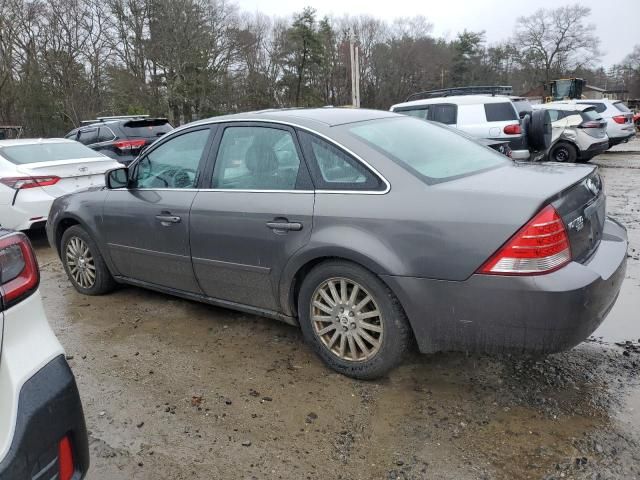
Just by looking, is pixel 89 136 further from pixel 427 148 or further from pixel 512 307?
pixel 512 307

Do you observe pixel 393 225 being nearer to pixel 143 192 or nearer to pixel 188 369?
pixel 188 369

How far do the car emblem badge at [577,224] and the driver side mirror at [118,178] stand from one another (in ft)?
10.6

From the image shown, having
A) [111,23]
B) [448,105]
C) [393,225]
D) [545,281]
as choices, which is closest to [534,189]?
[545,281]

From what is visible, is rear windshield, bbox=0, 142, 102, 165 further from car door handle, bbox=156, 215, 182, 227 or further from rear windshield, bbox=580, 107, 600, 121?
rear windshield, bbox=580, 107, 600, 121

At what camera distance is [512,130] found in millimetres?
9836

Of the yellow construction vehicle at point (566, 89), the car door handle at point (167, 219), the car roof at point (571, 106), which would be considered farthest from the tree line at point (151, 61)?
the car door handle at point (167, 219)

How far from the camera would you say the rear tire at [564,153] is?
41.0 ft

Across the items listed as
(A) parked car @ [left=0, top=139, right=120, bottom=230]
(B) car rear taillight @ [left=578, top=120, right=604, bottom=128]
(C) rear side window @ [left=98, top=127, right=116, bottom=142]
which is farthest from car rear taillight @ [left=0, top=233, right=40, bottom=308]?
(B) car rear taillight @ [left=578, top=120, right=604, bottom=128]

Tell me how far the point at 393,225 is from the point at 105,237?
268 centimetres

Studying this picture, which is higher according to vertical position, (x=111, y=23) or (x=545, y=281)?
(x=111, y=23)

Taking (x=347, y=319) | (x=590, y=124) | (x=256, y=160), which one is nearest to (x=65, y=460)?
(x=347, y=319)

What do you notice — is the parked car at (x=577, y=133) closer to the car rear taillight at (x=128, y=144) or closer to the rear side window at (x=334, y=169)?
the car rear taillight at (x=128, y=144)

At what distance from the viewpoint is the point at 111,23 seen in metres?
31.6

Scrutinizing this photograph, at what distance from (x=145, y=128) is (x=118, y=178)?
9.12 m
